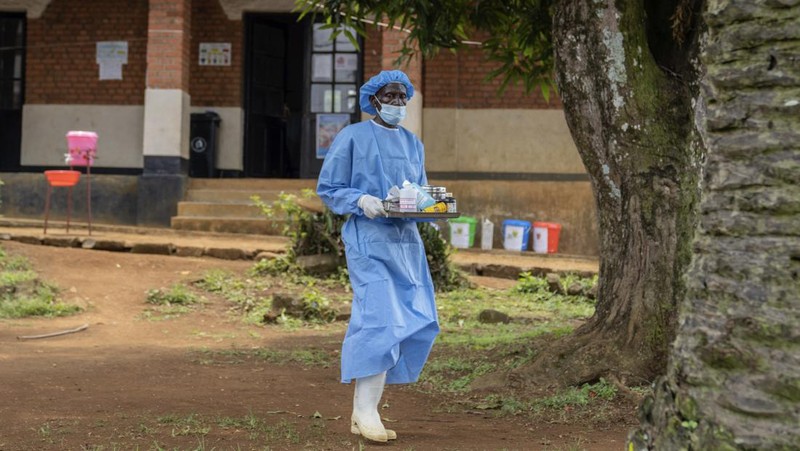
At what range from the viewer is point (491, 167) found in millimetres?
15195

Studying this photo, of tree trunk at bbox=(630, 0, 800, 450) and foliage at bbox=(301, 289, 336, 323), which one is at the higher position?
tree trunk at bbox=(630, 0, 800, 450)

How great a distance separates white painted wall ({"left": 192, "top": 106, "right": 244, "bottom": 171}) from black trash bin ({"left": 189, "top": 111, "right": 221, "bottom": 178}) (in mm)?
117

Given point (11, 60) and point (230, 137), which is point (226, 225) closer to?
point (230, 137)

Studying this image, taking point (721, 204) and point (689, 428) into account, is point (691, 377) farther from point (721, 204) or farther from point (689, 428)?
point (721, 204)

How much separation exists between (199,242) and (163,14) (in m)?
3.36

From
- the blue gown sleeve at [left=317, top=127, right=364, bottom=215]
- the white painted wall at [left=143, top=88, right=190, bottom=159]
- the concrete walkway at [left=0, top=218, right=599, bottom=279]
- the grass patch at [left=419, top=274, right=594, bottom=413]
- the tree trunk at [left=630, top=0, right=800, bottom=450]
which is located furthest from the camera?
the white painted wall at [left=143, top=88, right=190, bottom=159]

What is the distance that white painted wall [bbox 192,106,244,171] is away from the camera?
51.6 feet

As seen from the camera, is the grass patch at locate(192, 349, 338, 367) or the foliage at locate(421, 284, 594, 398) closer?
the foliage at locate(421, 284, 594, 398)

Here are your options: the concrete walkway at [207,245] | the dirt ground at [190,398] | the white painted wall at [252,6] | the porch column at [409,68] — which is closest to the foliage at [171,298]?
the dirt ground at [190,398]

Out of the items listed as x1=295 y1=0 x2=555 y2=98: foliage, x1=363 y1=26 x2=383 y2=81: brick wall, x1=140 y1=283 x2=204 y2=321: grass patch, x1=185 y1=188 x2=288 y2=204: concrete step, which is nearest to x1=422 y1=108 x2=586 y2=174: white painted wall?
x1=363 y1=26 x2=383 y2=81: brick wall

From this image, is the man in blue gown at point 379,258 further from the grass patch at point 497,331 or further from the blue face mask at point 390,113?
the grass patch at point 497,331

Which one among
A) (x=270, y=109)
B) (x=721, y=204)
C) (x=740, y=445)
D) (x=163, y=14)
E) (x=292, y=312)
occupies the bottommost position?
(x=292, y=312)

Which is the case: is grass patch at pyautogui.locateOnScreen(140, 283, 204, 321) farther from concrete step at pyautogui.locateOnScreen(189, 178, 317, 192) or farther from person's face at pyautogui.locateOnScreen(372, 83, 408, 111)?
person's face at pyautogui.locateOnScreen(372, 83, 408, 111)

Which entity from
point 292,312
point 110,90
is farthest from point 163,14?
point 292,312
